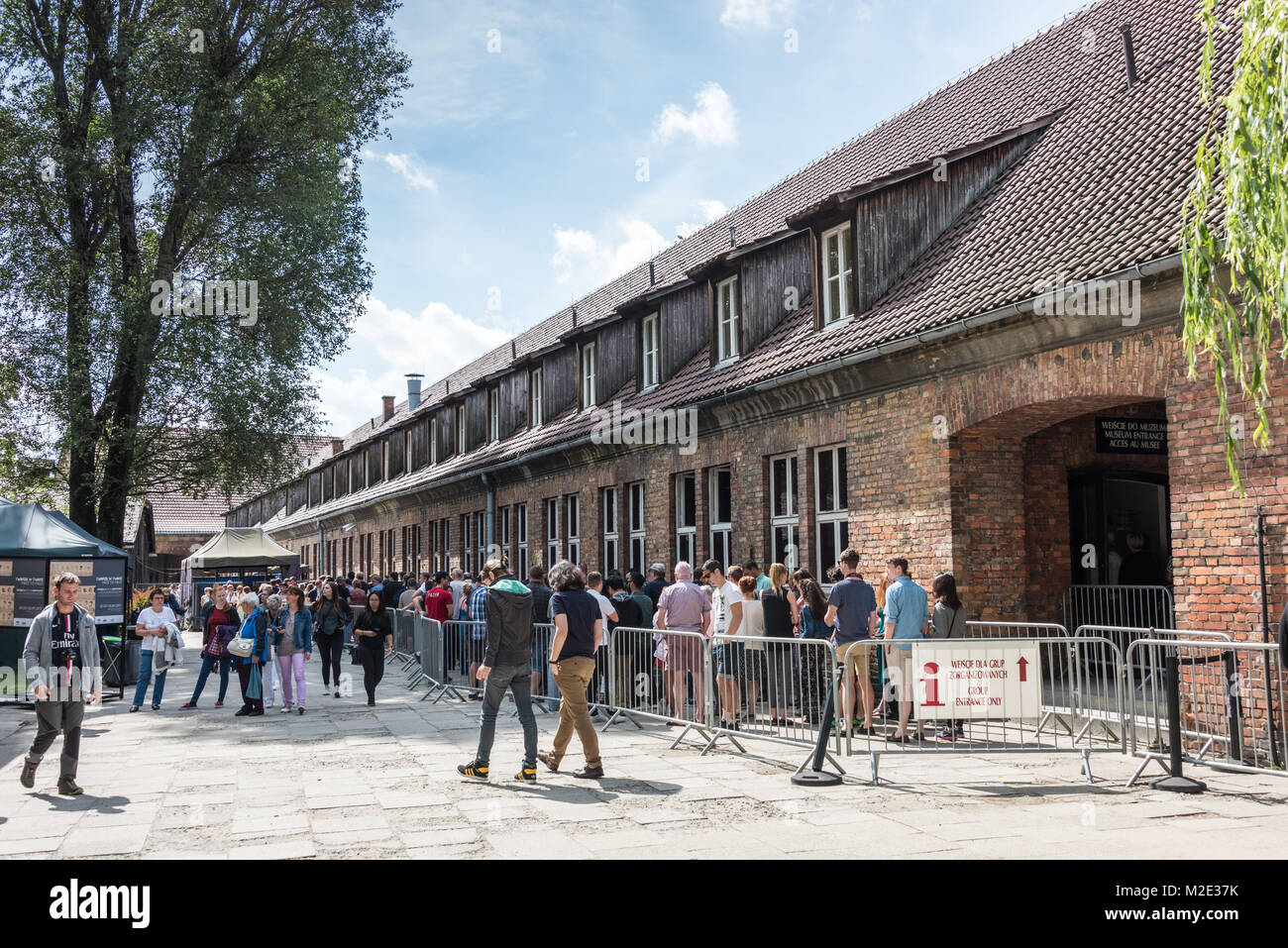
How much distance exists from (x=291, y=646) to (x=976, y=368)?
29.6 feet

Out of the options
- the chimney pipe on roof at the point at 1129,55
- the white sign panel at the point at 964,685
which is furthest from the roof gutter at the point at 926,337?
the chimney pipe on roof at the point at 1129,55

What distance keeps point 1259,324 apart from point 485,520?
23.4m

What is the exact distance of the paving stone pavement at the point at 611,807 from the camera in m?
6.43

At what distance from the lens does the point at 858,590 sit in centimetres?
1085

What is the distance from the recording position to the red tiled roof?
1094cm

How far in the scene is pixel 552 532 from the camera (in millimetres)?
24891

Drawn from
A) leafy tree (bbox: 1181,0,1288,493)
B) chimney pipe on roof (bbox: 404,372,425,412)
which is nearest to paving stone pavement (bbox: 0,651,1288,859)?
leafy tree (bbox: 1181,0,1288,493)

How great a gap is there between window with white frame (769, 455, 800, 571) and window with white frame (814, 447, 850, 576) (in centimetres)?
52

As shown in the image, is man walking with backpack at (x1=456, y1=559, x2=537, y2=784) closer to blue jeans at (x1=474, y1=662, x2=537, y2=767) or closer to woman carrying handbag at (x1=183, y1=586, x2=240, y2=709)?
blue jeans at (x1=474, y1=662, x2=537, y2=767)

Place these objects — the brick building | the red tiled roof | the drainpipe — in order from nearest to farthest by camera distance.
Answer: the brick building → the red tiled roof → the drainpipe

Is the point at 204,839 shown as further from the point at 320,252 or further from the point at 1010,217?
the point at 320,252

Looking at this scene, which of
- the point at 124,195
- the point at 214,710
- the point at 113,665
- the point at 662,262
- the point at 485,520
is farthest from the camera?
the point at 485,520

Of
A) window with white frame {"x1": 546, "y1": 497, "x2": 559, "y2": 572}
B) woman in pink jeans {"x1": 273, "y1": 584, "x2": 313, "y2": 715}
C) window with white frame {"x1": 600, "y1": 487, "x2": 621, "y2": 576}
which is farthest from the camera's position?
window with white frame {"x1": 546, "y1": 497, "x2": 559, "y2": 572}

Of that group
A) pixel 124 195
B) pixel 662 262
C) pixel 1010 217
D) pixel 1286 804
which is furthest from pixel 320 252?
pixel 1286 804
